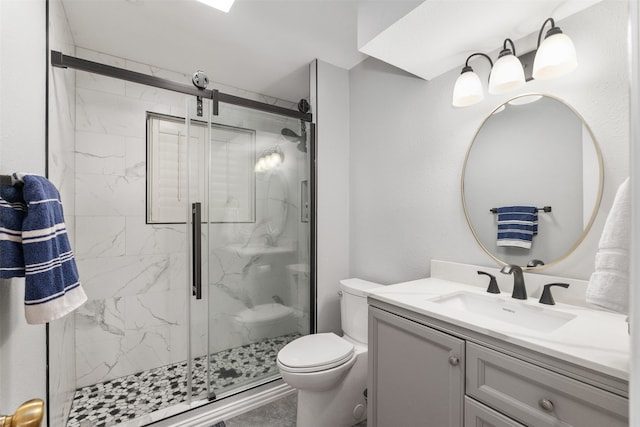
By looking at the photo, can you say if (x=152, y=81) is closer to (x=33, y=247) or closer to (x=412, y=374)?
(x=33, y=247)

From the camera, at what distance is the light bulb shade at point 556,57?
1111 mm

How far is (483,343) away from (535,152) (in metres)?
0.94

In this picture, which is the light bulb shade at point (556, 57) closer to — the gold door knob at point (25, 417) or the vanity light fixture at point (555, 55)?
the vanity light fixture at point (555, 55)

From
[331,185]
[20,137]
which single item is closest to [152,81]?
[20,137]

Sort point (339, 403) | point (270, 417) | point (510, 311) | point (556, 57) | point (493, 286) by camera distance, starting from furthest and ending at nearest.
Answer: point (270, 417), point (339, 403), point (493, 286), point (510, 311), point (556, 57)

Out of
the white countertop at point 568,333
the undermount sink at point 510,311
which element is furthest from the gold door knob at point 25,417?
the undermount sink at point 510,311

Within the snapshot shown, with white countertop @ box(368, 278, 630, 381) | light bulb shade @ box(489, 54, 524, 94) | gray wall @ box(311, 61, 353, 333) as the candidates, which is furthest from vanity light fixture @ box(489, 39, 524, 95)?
gray wall @ box(311, 61, 353, 333)

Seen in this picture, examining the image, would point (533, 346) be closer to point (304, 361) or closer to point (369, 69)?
point (304, 361)

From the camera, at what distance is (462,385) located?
996 millimetres

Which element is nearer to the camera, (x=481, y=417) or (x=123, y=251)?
(x=481, y=417)

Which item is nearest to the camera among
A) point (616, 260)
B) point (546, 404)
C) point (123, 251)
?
point (616, 260)

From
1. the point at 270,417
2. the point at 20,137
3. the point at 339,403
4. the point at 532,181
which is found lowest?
the point at 270,417

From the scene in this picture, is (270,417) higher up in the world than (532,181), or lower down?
lower down

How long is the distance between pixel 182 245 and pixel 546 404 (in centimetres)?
243
